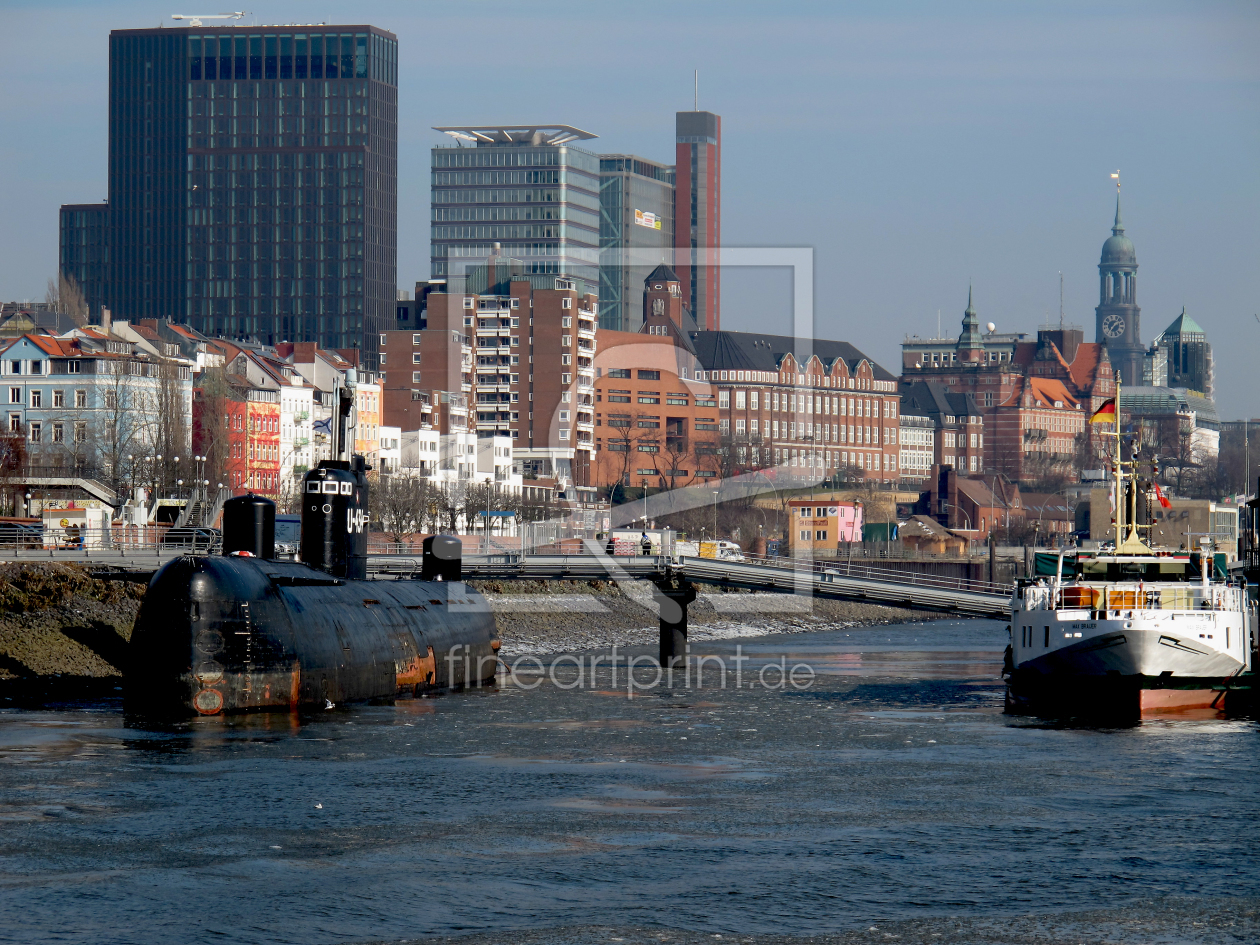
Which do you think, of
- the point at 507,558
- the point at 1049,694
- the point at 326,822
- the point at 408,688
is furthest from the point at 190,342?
the point at 326,822

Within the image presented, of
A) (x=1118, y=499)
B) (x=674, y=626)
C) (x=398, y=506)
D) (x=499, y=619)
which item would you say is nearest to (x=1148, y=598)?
(x=1118, y=499)

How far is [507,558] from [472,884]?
55228 millimetres

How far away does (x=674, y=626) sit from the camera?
77062 mm

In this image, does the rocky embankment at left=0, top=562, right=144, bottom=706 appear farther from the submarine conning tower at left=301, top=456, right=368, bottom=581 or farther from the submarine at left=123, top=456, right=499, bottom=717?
the submarine at left=123, top=456, right=499, bottom=717

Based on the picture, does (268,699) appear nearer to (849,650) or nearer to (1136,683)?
(1136,683)

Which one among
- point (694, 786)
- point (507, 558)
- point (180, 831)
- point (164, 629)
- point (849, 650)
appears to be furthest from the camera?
point (849, 650)

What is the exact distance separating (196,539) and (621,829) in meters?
59.9

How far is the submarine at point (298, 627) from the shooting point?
48.4 metres

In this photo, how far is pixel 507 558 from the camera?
84.9 metres

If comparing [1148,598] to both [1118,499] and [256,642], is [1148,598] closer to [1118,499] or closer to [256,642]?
[1118,499]

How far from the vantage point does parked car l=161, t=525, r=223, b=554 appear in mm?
78812

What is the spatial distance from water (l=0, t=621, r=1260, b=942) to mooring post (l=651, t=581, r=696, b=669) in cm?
2267

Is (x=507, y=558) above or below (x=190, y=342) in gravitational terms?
below

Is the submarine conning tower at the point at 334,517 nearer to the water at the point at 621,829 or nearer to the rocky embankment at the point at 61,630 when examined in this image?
the rocky embankment at the point at 61,630
